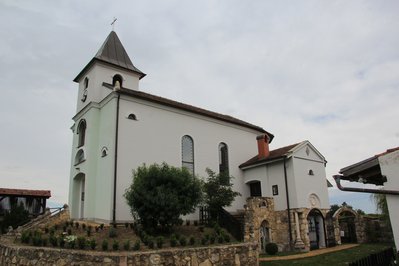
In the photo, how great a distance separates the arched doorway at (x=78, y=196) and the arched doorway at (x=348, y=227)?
57.5 feet

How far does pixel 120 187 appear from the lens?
53.7 feet

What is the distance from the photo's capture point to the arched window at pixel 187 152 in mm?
19688

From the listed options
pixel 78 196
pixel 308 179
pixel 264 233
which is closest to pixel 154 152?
pixel 78 196

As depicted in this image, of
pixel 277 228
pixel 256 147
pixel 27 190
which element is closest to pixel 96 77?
pixel 27 190

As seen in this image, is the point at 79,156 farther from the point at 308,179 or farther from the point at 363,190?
the point at 363,190

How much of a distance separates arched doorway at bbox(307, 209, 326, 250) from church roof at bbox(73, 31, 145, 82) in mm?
14638

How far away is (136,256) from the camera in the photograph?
10117 mm

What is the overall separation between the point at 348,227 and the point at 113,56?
20.9 metres

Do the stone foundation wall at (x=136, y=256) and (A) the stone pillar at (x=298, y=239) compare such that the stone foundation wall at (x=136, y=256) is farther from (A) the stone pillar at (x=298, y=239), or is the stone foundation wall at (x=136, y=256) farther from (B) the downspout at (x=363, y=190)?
(B) the downspout at (x=363, y=190)

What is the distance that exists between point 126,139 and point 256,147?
10.8m

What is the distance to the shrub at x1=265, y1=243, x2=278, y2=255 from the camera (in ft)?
54.3

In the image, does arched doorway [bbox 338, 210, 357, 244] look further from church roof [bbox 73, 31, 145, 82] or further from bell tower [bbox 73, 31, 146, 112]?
church roof [bbox 73, 31, 145, 82]

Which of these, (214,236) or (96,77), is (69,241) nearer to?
(214,236)

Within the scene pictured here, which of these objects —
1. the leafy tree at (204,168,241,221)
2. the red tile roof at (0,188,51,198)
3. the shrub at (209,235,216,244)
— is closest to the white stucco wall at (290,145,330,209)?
the leafy tree at (204,168,241,221)
